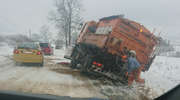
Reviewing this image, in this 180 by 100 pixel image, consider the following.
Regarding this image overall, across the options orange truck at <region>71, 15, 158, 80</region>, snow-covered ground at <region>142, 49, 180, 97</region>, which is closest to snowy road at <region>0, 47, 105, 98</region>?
orange truck at <region>71, 15, 158, 80</region>

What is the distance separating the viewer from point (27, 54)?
347 inches

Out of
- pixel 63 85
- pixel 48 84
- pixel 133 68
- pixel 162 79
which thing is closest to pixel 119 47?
pixel 133 68

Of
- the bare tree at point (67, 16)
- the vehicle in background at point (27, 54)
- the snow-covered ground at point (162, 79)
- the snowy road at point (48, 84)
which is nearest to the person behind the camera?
the snowy road at point (48, 84)

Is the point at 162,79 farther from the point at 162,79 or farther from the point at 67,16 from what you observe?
the point at 67,16

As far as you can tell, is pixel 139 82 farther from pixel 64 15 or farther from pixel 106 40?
pixel 64 15

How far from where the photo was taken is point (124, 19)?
692cm

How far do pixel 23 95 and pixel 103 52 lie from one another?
16.2 ft

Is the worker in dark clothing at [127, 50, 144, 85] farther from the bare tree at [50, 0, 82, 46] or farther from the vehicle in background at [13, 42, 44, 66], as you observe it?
the bare tree at [50, 0, 82, 46]

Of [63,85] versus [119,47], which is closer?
[63,85]

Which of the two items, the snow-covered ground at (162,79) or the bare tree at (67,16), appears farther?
the bare tree at (67,16)

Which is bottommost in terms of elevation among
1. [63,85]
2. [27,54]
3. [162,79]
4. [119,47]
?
[162,79]

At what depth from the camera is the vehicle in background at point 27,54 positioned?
8727mm

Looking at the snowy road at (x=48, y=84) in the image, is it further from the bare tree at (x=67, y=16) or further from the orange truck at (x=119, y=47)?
the bare tree at (x=67, y=16)

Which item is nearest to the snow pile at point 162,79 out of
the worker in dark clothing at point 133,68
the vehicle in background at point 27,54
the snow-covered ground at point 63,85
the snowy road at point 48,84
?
the snow-covered ground at point 63,85
